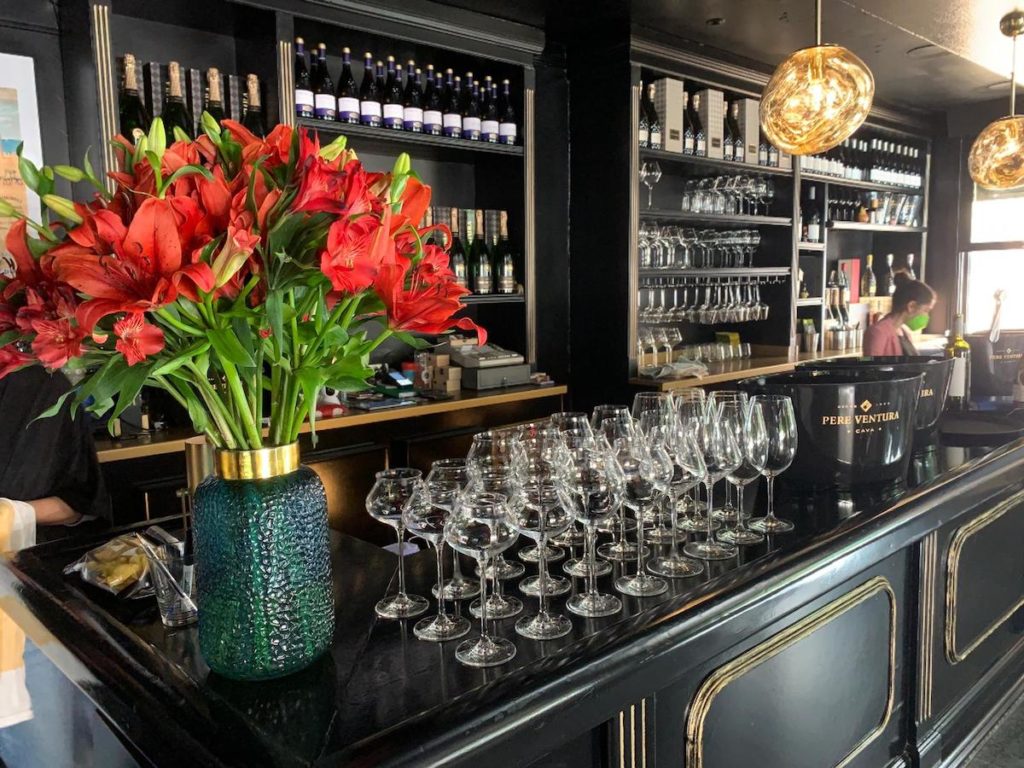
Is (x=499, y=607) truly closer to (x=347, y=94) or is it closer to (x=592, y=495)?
(x=592, y=495)

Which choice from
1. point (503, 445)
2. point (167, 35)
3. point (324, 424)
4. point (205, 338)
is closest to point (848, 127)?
point (503, 445)

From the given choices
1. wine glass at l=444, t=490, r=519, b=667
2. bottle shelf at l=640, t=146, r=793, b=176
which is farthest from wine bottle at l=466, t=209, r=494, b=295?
wine glass at l=444, t=490, r=519, b=667

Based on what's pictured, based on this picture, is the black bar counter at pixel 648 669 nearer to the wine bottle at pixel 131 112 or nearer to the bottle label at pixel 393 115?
the wine bottle at pixel 131 112

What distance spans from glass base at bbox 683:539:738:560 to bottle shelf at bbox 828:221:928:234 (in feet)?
15.9

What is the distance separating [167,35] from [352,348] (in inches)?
108

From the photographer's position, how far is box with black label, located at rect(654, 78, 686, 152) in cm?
423

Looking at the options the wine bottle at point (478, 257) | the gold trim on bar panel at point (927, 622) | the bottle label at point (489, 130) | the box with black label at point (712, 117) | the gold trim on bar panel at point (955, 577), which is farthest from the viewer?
the box with black label at point (712, 117)

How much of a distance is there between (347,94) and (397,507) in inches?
109

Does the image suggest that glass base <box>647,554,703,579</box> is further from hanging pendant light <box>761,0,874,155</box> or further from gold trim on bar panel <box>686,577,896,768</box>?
hanging pendant light <box>761,0,874,155</box>

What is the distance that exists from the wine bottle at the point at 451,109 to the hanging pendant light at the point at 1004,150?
234cm

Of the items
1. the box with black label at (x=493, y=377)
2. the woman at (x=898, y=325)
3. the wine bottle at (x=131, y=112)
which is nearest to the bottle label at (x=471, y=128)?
the box with black label at (x=493, y=377)

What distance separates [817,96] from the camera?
2.43 m

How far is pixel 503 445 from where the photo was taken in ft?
4.38

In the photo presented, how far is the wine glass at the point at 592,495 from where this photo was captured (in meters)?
1.16
